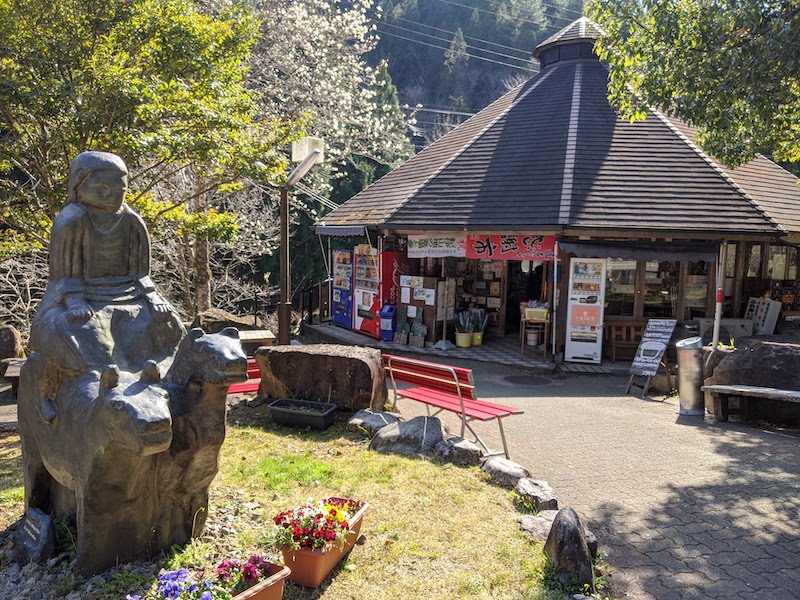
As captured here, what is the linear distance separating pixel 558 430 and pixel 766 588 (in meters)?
4.16

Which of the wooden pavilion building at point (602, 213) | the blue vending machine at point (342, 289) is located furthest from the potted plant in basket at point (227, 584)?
the blue vending machine at point (342, 289)

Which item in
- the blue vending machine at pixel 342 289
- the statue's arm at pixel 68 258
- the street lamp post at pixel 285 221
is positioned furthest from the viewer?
the blue vending machine at pixel 342 289

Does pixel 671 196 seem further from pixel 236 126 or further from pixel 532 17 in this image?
pixel 532 17

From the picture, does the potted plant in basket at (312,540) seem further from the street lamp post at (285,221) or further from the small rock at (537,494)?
the street lamp post at (285,221)

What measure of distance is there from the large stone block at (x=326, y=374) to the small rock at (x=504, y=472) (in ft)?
8.03

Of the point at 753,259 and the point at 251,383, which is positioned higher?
the point at 753,259

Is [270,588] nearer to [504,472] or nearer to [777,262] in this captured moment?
[504,472]

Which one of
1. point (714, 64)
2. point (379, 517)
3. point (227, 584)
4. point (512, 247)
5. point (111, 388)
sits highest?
point (714, 64)

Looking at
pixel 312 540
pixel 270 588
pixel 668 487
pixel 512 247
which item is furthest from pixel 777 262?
pixel 270 588

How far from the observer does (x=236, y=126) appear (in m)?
7.92

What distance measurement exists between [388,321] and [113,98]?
365 inches

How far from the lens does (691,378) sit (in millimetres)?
9578

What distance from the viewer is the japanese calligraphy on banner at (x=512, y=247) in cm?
1323

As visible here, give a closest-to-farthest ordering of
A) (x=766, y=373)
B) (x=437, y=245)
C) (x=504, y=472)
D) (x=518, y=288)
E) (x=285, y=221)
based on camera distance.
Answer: (x=504, y=472)
(x=766, y=373)
(x=285, y=221)
(x=437, y=245)
(x=518, y=288)
